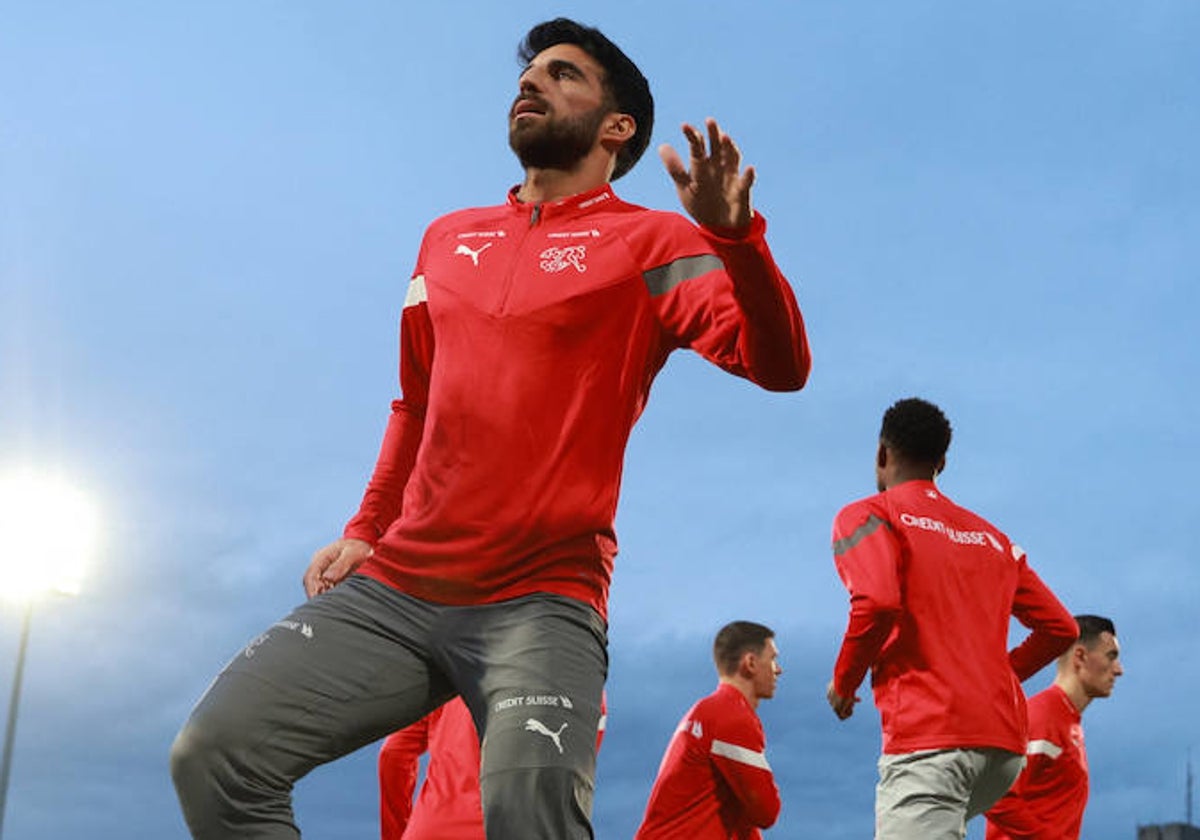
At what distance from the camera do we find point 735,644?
9.65 m

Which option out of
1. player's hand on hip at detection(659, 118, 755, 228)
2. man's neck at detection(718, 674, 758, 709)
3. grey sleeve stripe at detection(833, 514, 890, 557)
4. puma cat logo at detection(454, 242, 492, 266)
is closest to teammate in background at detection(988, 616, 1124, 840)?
man's neck at detection(718, 674, 758, 709)

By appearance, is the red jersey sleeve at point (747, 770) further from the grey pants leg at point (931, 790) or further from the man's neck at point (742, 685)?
the grey pants leg at point (931, 790)

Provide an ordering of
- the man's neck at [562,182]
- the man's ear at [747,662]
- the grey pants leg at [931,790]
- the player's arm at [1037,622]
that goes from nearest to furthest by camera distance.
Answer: the man's neck at [562,182] < the grey pants leg at [931,790] < the player's arm at [1037,622] < the man's ear at [747,662]

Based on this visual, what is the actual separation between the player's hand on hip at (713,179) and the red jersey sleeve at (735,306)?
0.05 meters

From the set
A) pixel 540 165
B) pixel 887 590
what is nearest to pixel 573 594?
pixel 540 165

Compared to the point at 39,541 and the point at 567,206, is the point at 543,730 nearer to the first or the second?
the point at 567,206

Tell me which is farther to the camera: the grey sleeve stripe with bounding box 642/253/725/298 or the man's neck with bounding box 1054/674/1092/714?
the man's neck with bounding box 1054/674/1092/714

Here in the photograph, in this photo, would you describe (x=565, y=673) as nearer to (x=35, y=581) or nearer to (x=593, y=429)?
(x=593, y=429)

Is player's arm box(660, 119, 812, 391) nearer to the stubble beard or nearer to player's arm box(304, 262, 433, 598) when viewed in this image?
Result: the stubble beard

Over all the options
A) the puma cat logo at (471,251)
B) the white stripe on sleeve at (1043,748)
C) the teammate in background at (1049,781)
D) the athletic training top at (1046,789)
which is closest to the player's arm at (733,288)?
the puma cat logo at (471,251)

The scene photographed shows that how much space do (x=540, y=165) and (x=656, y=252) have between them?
1.76 feet

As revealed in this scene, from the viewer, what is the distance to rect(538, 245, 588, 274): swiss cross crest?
392 centimetres

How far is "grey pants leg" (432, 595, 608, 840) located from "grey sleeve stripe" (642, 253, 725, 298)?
34.7 inches

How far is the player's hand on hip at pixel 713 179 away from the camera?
129 inches
